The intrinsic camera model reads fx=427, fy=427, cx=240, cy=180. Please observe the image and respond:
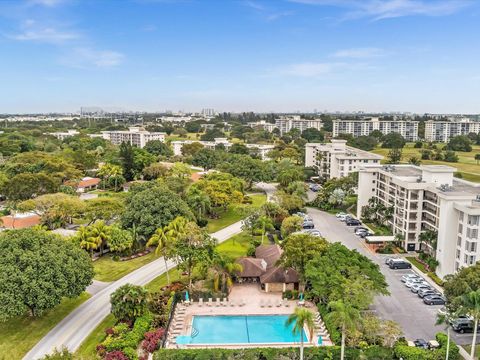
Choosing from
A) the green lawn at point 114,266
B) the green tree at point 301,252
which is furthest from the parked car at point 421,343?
the green lawn at point 114,266

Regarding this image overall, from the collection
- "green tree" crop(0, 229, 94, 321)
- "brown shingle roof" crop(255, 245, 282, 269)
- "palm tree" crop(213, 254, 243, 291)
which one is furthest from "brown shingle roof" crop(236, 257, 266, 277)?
"green tree" crop(0, 229, 94, 321)

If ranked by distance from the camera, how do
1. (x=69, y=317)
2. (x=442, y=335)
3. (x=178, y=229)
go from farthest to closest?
(x=178, y=229) < (x=69, y=317) < (x=442, y=335)

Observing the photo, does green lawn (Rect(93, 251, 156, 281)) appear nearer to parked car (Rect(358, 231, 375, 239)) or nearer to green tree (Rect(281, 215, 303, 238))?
green tree (Rect(281, 215, 303, 238))

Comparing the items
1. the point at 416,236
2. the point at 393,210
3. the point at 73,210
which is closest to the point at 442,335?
the point at 416,236

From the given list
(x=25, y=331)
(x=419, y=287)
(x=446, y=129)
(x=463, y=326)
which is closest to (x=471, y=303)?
(x=463, y=326)

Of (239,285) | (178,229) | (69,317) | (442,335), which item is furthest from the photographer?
(178,229)

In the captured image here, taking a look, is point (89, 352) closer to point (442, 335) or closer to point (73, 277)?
point (73, 277)

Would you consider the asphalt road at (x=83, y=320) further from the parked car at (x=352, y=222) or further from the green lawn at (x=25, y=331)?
the parked car at (x=352, y=222)
